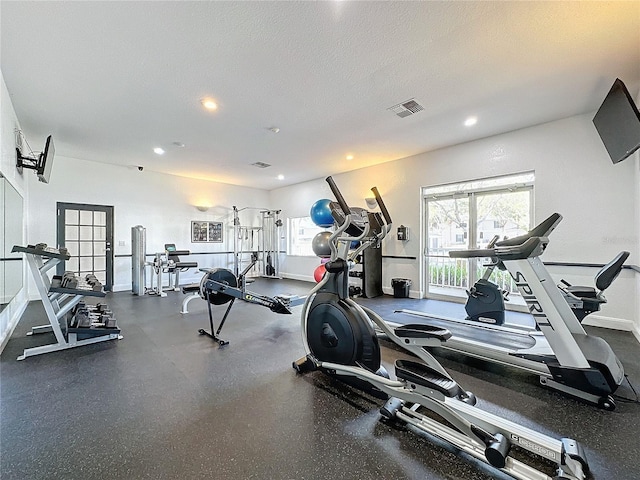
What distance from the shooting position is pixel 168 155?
604cm

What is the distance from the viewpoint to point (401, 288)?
611 cm

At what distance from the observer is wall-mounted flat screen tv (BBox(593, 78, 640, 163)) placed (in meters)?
2.82

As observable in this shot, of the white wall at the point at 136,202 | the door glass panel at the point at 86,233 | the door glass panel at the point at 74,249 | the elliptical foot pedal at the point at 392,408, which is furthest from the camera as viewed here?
the door glass panel at the point at 86,233

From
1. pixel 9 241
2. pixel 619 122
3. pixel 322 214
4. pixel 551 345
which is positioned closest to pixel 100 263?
pixel 9 241

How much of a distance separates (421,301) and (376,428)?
14.0 ft

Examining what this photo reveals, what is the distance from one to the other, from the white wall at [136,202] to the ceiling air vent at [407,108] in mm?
6339

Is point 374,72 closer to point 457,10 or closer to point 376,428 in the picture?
point 457,10

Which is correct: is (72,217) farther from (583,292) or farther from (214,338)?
(583,292)

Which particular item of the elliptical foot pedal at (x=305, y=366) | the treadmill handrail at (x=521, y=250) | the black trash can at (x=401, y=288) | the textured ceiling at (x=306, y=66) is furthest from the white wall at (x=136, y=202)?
the treadmill handrail at (x=521, y=250)

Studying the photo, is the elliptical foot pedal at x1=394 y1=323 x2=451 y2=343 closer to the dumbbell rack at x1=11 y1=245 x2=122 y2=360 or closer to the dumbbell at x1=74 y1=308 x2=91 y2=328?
the dumbbell rack at x1=11 y1=245 x2=122 y2=360

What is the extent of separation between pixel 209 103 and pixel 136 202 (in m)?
4.76

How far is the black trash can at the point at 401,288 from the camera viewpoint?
611 cm

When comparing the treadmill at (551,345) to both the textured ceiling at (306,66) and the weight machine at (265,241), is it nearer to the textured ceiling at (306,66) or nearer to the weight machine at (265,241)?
the textured ceiling at (306,66)

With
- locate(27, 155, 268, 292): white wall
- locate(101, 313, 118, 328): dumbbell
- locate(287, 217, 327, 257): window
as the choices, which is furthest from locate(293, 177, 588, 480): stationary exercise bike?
locate(27, 155, 268, 292): white wall
